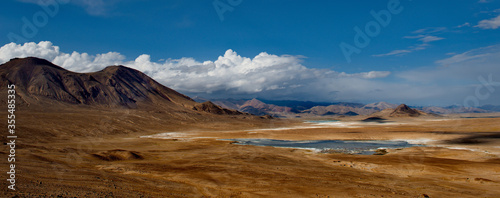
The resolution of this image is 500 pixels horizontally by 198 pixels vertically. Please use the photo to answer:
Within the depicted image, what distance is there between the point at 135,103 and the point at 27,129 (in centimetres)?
11438

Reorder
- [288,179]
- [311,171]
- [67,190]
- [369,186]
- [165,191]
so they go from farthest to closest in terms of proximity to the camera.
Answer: [311,171] → [288,179] → [369,186] → [165,191] → [67,190]

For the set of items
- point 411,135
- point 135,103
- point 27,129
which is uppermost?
point 135,103

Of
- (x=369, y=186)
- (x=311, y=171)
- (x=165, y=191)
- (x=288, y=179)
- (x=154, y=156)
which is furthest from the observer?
(x=154, y=156)

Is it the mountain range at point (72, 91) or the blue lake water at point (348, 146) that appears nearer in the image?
the blue lake water at point (348, 146)

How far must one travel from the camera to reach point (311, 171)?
92.9 ft

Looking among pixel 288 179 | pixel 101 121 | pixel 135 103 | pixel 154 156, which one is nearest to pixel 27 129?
pixel 101 121

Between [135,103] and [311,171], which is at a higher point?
[135,103]

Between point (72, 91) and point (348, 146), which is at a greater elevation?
point (72, 91)

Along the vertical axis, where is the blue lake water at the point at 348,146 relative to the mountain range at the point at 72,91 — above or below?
below

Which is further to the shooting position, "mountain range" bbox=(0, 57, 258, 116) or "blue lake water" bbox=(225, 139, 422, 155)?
"mountain range" bbox=(0, 57, 258, 116)

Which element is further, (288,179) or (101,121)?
(101,121)

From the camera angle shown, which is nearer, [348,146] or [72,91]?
[348,146]

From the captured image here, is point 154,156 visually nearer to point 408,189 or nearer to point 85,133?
point 408,189

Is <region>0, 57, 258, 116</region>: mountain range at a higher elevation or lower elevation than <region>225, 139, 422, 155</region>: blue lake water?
higher
